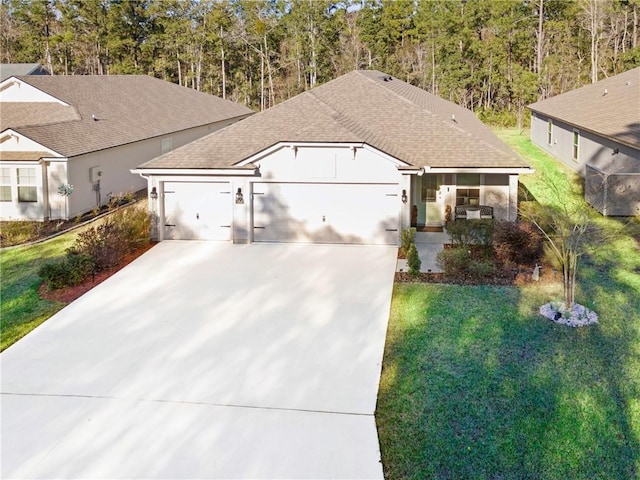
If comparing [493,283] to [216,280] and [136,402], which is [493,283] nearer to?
[216,280]

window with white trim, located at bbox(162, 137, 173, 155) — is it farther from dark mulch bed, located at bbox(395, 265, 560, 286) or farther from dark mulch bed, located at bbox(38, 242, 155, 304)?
dark mulch bed, located at bbox(395, 265, 560, 286)

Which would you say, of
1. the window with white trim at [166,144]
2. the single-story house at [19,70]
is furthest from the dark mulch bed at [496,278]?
the single-story house at [19,70]

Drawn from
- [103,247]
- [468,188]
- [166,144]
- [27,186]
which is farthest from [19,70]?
[468,188]

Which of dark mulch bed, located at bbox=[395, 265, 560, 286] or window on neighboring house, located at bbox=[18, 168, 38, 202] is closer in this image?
dark mulch bed, located at bbox=[395, 265, 560, 286]

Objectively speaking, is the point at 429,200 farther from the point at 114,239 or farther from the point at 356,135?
the point at 114,239

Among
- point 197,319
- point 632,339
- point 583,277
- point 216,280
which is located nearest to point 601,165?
point 583,277

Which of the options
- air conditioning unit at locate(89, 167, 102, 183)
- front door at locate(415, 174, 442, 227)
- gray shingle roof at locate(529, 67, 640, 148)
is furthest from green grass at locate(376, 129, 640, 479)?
air conditioning unit at locate(89, 167, 102, 183)

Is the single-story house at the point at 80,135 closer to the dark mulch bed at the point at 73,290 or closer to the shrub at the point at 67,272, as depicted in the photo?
the dark mulch bed at the point at 73,290
